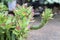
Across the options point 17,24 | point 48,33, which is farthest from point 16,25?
point 48,33

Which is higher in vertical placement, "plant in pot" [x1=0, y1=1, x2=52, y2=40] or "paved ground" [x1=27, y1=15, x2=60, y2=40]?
"plant in pot" [x1=0, y1=1, x2=52, y2=40]

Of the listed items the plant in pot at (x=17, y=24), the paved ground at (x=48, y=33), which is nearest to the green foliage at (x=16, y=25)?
the plant in pot at (x=17, y=24)

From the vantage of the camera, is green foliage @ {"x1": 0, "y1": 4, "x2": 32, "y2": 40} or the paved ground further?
the paved ground

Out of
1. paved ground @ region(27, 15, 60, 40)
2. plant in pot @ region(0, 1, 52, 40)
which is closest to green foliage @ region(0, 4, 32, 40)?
plant in pot @ region(0, 1, 52, 40)

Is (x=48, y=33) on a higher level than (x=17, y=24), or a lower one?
lower

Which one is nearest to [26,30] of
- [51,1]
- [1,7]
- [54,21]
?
[1,7]

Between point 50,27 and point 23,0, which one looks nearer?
point 50,27

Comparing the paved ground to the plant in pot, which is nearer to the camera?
the plant in pot

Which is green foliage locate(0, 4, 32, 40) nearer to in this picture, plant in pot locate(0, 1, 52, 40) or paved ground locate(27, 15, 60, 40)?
plant in pot locate(0, 1, 52, 40)

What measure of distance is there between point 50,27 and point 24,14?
12.9 ft

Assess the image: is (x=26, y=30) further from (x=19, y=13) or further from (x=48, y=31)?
(x=48, y=31)

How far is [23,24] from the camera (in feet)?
2.72

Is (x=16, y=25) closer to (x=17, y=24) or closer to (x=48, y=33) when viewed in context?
(x=17, y=24)

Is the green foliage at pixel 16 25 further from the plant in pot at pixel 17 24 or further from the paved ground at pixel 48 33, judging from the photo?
the paved ground at pixel 48 33
